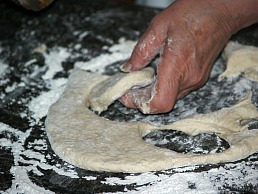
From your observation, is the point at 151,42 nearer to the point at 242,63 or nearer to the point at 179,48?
the point at 179,48

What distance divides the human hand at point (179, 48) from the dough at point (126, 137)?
108mm

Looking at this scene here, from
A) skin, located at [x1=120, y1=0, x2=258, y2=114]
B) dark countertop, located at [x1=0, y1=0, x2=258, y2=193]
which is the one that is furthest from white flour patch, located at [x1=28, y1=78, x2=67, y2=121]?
skin, located at [x1=120, y1=0, x2=258, y2=114]

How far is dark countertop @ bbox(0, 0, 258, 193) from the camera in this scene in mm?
1436

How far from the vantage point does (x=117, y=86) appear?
1.70 metres

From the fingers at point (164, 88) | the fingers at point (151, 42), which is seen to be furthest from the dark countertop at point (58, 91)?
the fingers at point (151, 42)

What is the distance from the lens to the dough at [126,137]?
4.80 feet

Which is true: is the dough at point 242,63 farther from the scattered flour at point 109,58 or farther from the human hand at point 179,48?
the scattered flour at point 109,58

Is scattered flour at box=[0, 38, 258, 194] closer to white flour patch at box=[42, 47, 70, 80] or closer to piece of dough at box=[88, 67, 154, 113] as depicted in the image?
piece of dough at box=[88, 67, 154, 113]

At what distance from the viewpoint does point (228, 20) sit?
1.73m

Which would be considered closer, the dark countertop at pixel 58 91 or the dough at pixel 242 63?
the dark countertop at pixel 58 91

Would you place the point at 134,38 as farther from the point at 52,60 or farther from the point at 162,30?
the point at 162,30

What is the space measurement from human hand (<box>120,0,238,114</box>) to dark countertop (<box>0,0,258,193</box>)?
0.38ft

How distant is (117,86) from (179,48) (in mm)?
263

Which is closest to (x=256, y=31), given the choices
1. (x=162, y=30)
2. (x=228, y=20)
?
(x=228, y=20)
